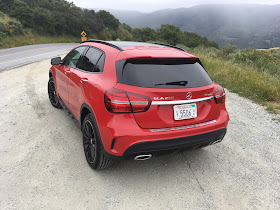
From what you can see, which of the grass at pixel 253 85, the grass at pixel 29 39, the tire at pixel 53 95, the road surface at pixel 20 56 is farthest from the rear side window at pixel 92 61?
the grass at pixel 29 39

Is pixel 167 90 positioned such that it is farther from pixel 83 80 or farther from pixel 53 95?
pixel 53 95

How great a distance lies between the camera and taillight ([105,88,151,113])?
2.21 m

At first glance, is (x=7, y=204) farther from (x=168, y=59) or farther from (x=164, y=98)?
(x=168, y=59)

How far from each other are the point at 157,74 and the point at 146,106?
414 millimetres

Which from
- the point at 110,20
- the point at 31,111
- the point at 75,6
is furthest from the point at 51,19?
the point at 31,111

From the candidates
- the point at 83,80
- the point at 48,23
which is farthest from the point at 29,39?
the point at 83,80

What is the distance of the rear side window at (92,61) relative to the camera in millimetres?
2852

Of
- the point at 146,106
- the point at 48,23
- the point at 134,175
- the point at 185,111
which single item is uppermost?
the point at 48,23

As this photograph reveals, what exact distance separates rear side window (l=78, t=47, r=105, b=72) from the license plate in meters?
1.10

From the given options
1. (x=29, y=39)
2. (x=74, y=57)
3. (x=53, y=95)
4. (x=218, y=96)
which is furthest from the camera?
(x=29, y=39)

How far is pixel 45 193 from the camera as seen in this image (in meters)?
2.44

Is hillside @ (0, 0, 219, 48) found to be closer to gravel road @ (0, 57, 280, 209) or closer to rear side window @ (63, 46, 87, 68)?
rear side window @ (63, 46, 87, 68)

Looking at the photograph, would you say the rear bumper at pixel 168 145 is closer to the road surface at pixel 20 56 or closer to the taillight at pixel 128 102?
the taillight at pixel 128 102

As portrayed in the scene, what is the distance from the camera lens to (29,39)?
1138 inches
